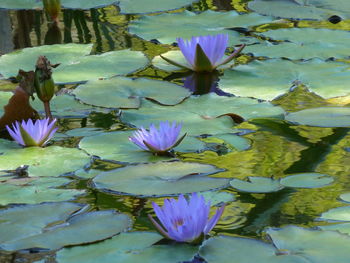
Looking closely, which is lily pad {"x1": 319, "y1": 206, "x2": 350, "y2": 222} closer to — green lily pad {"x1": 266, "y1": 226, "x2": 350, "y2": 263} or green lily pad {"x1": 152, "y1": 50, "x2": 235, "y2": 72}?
green lily pad {"x1": 266, "y1": 226, "x2": 350, "y2": 263}

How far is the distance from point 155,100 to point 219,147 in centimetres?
42

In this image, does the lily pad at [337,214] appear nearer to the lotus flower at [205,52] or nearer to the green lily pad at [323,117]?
the green lily pad at [323,117]

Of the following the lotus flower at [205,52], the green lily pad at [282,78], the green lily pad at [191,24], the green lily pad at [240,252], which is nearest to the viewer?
the green lily pad at [240,252]

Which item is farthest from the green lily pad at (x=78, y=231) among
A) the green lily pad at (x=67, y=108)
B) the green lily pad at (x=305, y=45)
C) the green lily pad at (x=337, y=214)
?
the green lily pad at (x=305, y=45)

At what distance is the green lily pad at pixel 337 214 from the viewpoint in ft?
5.54

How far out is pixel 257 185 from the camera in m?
1.88

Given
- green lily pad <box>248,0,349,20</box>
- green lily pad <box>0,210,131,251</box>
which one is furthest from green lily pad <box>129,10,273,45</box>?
green lily pad <box>0,210,131,251</box>

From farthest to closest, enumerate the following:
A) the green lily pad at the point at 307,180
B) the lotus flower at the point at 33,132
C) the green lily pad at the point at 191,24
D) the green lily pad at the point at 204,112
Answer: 1. the green lily pad at the point at 191,24
2. the green lily pad at the point at 204,112
3. the lotus flower at the point at 33,132
4. the green lily pad at the point at 307,180

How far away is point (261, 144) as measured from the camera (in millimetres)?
2176

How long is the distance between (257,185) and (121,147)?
439mm

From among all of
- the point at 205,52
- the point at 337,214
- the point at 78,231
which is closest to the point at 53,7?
the point at 205,52

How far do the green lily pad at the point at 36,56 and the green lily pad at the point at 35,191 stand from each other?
901 mm

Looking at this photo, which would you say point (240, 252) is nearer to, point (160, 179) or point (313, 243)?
point (313, 243)

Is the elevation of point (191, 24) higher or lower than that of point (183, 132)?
higher
